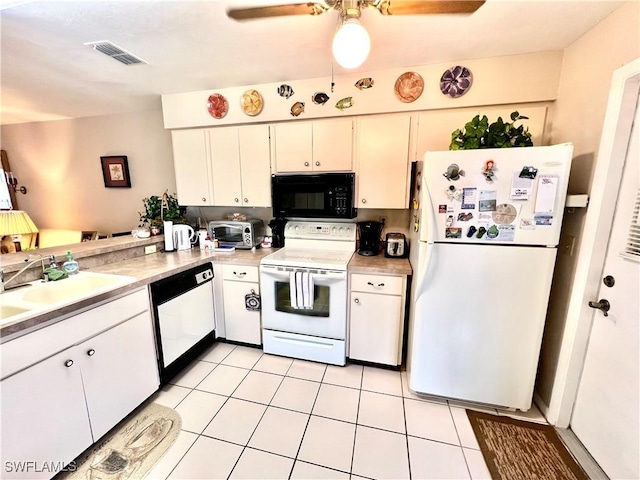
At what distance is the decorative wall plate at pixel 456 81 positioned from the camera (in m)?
1.92

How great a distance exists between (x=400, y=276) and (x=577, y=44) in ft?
6.06

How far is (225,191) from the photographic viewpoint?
261cm

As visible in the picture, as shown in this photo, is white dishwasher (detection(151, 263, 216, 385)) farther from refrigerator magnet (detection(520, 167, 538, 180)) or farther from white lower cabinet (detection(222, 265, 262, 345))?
refrigerator magnet (detection(520, 167, 538, 180))

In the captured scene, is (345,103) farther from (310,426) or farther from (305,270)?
(310,426)

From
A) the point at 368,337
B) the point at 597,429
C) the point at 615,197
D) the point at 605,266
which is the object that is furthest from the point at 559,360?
the point at 368,337

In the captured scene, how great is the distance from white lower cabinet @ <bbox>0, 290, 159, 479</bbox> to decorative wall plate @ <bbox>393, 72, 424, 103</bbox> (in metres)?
2.38

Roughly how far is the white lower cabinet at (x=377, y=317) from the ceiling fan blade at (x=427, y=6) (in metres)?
1.56

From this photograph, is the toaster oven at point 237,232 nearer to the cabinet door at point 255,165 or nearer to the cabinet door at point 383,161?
the cabinet door at point 255,165

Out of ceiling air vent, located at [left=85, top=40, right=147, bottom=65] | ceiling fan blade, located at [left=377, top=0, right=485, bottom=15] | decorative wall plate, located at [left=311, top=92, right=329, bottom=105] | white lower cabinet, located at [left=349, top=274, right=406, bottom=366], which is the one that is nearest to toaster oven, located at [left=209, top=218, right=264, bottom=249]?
white lower cabinet, located at [left=349, top=274, right=406, bottom=366]

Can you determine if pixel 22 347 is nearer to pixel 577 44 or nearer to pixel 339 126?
pixel 339 126

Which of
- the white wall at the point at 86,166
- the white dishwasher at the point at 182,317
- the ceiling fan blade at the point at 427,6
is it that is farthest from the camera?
the white wall at the point at 86,166

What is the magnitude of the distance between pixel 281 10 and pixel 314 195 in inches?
52.1

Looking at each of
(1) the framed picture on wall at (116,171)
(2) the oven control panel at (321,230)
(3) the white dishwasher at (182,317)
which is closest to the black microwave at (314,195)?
(2) the oven control panel at (321,230)

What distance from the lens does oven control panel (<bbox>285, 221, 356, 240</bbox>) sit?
2.51 meters
